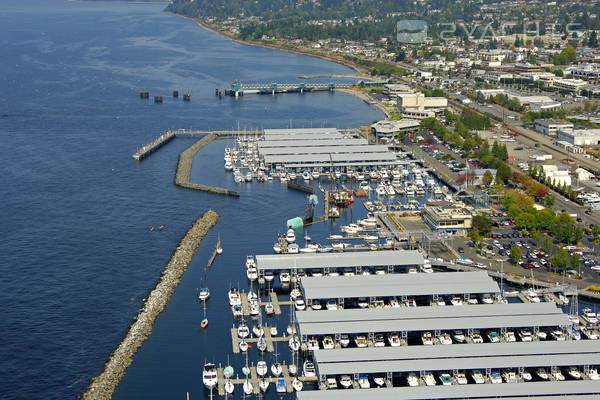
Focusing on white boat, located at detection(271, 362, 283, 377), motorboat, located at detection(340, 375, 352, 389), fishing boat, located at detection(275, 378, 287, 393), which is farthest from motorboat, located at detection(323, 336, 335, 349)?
fishing boat, located at detection(275, 378, 287, 393)

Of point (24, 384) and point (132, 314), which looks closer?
point (24, 384)

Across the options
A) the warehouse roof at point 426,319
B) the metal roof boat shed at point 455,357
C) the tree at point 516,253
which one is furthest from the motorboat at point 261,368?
the tree at point 516,253

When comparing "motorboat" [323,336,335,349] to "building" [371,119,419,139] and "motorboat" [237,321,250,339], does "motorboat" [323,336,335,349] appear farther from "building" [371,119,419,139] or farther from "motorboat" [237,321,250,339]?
"building" [371,119,419,139]

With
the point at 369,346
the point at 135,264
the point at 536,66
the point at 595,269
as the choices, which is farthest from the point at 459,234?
the point at 536,66

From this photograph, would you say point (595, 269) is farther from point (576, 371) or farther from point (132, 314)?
point (132, 314)

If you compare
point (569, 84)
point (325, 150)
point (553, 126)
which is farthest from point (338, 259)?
point (569, 84)

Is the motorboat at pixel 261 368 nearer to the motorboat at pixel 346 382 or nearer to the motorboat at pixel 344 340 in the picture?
the motorboat at pixel 346 382

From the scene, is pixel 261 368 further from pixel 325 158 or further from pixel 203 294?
pixel 325 158

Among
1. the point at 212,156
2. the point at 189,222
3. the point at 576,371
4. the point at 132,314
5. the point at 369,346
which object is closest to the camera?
the point at 576,371
